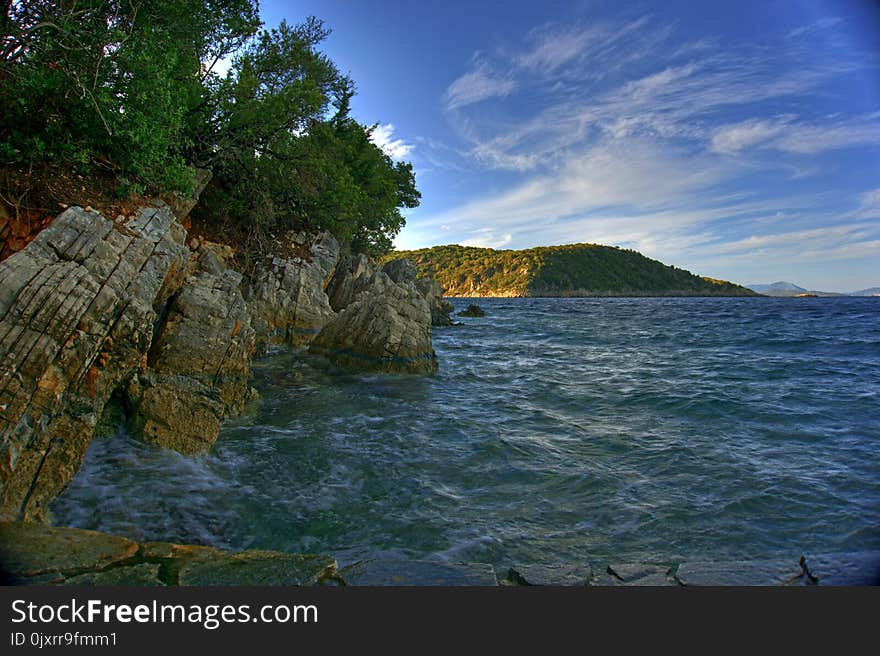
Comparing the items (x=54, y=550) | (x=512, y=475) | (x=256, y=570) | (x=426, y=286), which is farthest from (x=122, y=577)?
(x=426, y=286)

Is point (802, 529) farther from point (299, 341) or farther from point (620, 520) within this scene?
point (299, 341)

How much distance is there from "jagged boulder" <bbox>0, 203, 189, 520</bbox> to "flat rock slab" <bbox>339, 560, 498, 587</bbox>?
12.2 feet

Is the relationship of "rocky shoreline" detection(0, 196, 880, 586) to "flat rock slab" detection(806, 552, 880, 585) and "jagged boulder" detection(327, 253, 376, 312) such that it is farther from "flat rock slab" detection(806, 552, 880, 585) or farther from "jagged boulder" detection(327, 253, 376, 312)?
"jagged boulder" detection(327, 253, 376, 312)

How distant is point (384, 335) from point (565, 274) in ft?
475

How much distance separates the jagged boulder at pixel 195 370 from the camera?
727cm

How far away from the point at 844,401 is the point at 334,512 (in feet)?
44.2

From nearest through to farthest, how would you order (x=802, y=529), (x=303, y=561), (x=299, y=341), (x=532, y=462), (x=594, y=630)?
(x=594, y=630)
(x=303, y=561)
(x=802, y=529)
(x=532, y=462)
(x=299, y=341)

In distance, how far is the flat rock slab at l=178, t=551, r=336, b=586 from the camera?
3.64m

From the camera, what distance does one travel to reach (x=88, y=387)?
598cm

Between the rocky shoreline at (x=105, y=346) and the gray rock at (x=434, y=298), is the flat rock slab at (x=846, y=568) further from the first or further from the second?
the gray rock at (x=434, y=298)

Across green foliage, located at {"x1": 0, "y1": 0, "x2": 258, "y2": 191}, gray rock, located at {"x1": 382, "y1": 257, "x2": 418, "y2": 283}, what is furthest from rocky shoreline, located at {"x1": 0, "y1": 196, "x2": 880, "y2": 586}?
gray rock, located at {"x1": 382, "y1": 257, "x2": 418, "y2": 283}

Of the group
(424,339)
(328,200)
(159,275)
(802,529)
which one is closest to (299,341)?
(424,339)

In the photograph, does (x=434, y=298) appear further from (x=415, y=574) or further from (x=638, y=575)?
(x=415, y=574)

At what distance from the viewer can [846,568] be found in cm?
418
